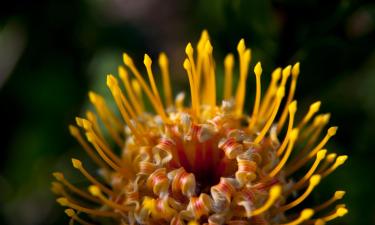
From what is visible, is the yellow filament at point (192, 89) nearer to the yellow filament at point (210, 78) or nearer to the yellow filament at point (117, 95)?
the yellow filament at point (210, 78)

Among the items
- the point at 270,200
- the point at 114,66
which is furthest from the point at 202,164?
the point at 114,66

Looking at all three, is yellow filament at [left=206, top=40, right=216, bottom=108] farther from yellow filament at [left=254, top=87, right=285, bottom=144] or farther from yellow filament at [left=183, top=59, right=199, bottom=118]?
yellow filament at [left=254, top=87, right=285, bottom=144]

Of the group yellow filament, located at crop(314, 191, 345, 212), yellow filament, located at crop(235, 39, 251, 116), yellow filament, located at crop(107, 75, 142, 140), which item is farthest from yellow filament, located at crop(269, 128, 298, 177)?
yellow filament, located at crop(107, 75, 142, 140)

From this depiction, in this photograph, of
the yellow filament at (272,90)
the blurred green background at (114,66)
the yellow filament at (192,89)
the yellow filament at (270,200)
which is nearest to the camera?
the yellow filament at (270,200)

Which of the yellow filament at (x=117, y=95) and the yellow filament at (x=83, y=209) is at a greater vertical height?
the yellow filament at (x=117, y=95)

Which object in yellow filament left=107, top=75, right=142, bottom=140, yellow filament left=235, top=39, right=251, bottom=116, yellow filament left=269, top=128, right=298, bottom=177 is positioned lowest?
yellow filament left=269, top=128, right=298, bottom=177

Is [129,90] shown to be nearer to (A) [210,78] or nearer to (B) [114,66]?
(A) [210,78]

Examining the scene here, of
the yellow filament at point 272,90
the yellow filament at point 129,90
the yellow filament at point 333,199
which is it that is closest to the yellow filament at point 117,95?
the yellow filament at point 129,90
